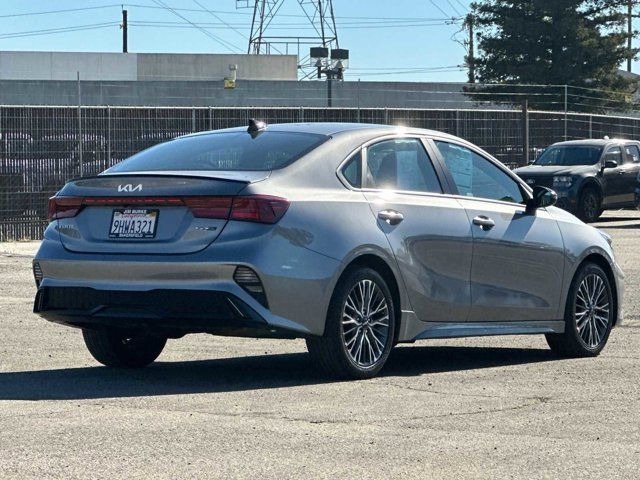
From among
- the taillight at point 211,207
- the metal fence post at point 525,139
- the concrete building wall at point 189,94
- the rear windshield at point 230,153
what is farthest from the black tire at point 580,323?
the concrete building wall at point 189,94

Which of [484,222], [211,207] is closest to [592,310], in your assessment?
[484,222]

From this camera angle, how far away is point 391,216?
29.7ft

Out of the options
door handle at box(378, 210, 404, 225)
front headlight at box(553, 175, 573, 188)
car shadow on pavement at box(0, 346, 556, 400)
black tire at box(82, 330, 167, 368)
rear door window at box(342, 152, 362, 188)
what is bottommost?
car shadow on pavement at box(0, 346, 556, 400)

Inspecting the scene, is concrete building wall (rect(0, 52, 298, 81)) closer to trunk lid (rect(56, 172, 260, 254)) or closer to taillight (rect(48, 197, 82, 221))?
taillight (rect(48, 197, 82, 221))

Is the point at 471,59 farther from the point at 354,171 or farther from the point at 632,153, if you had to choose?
the point at 354,171

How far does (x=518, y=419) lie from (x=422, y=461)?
4.22 ft

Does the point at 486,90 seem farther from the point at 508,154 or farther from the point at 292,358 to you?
the point at 292,358

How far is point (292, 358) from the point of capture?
1016 centimetres

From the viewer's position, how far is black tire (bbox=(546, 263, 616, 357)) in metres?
10.4

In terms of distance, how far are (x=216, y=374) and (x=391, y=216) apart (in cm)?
142

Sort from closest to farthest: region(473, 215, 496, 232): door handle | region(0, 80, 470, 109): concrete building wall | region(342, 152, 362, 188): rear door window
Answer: region(342, 152, 362, 188): rear door window < region(473, 215, 496, 232): door handle < region(0, 80, 470, 109): concrete building wall

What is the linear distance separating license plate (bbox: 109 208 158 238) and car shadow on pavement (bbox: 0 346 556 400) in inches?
33.6

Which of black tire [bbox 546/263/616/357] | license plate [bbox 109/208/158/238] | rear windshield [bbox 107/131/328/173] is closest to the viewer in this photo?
license plate [bbox 109/208/158/238]

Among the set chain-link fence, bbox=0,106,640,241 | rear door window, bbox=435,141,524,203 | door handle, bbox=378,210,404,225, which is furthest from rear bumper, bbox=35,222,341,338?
chain-link fence, bbox=0,106,640,241
